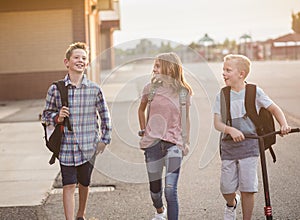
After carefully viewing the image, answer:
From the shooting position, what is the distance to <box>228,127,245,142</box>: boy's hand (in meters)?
4.48

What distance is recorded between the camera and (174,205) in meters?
4.90

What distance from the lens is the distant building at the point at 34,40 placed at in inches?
849

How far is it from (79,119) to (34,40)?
17547mm

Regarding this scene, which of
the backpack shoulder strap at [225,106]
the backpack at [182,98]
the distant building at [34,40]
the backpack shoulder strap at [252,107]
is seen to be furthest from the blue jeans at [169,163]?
the distant building at [34,40]

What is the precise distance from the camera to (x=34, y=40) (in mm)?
21938

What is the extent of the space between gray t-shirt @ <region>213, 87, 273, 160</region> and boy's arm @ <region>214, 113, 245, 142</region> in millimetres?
62

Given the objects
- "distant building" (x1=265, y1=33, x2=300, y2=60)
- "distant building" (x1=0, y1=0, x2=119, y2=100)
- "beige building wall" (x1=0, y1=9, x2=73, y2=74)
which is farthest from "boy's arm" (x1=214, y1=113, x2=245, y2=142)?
"distant building" (x1=265, y1=33, x2=300, y2=60)

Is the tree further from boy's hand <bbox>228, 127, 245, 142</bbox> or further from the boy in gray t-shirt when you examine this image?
boy's hand <bbox>228, 127, 245, 142</bbox>

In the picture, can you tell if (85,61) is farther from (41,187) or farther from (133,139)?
(41,187)

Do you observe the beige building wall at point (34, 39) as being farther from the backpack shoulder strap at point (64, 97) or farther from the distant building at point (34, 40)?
the backpack shoulder strap at point (64, 97)

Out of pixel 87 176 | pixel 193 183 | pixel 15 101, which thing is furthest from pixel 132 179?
pixel 15 101

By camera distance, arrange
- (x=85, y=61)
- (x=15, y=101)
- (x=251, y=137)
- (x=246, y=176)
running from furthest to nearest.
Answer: (x=15, y=101) → (x=85, y=61) → (x=246, y=176) → (x=251, y=137)

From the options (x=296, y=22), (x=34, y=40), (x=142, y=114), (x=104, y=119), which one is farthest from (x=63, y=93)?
(x=296, y=22)

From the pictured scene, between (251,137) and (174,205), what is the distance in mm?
958
